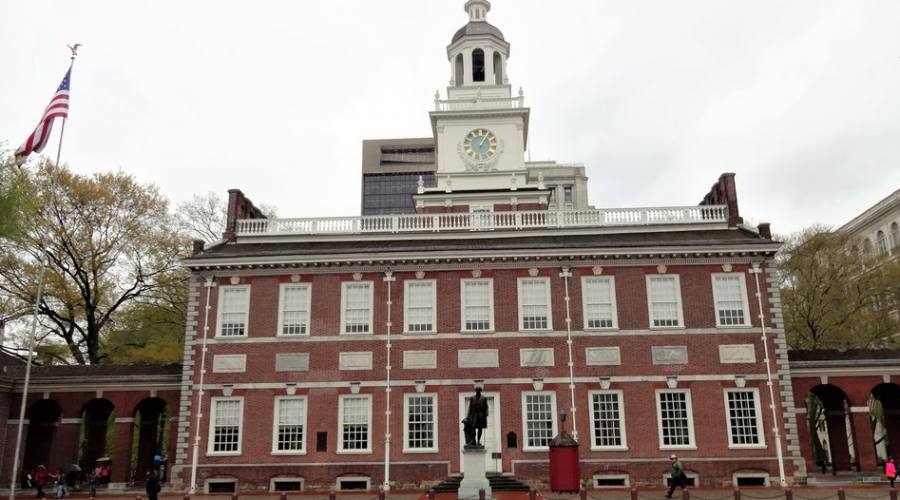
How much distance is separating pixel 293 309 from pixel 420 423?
22.9ft

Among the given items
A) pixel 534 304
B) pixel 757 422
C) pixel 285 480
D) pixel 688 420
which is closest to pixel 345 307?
pixel 285 480

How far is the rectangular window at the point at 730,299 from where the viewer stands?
29641 millimetres

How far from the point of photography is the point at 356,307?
100 ft

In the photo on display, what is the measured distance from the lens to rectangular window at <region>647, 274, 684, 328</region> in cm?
2978

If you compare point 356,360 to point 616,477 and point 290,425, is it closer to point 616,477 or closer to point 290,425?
point 290,425

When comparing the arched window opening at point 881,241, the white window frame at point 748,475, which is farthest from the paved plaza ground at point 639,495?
the arched window opening at point 881,241

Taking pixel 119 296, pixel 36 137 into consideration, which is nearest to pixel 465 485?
pixel 36 137

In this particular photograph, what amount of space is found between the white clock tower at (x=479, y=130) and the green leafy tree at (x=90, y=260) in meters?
15.4

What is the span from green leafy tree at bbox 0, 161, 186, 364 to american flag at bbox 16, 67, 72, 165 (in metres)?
11.7

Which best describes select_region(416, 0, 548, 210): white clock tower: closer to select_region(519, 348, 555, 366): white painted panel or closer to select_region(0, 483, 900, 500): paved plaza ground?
select_region(519, 348, 555, 366): white painted panel

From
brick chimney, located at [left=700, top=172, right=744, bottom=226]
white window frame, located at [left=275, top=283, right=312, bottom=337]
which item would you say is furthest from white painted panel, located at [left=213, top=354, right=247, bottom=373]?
brick chimney, located at [left=700, top=172, right=744, bottom=226]

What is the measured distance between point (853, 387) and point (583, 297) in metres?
11.3

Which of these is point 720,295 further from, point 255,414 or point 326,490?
point 255,414

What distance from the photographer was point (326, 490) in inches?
1123
